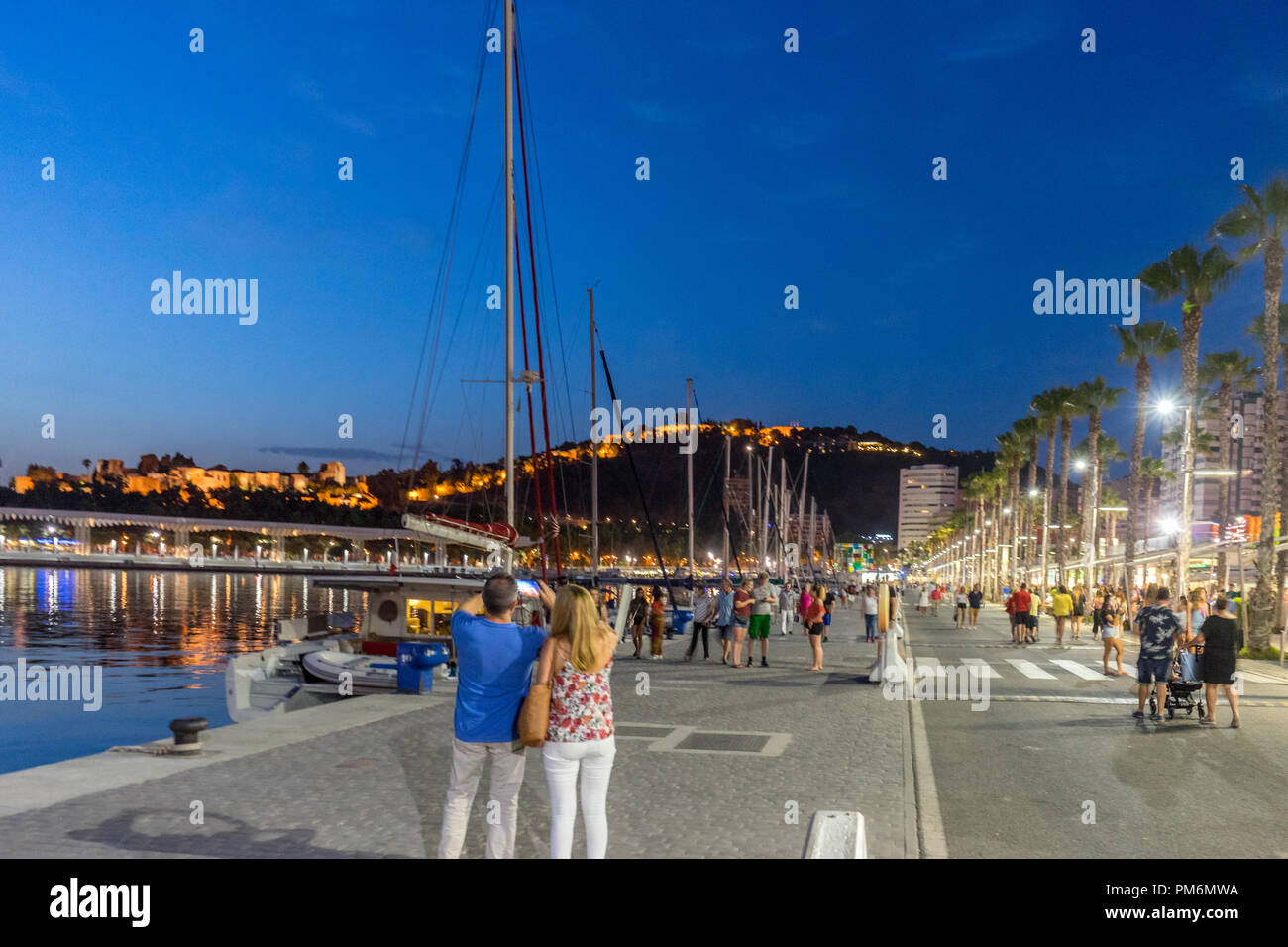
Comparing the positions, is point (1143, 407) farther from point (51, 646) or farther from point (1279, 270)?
point (51, 646)

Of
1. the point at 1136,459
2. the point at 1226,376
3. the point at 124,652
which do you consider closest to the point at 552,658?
the point at 124,652

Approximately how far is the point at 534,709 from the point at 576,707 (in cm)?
23

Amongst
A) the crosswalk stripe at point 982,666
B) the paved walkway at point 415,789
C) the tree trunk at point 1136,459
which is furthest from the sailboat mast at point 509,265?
the tree trunk at point 1136,459

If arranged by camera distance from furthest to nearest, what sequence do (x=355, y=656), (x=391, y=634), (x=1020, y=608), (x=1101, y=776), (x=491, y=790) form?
(x=1020, y=608) → (x=391, y=634) → (x=355, y=656) → (x=1101, y=776) → (x=491, y=790)

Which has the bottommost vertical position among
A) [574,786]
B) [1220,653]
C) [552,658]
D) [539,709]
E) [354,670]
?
A: [354,670]

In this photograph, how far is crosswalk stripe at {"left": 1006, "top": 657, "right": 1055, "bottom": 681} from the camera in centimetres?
2264

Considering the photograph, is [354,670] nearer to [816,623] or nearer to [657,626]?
[657,626]

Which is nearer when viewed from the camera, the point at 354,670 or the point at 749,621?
the point at 354,670

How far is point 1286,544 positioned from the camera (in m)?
28.0

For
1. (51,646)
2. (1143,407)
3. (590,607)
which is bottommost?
(51,646)

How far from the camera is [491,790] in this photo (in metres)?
6.45
